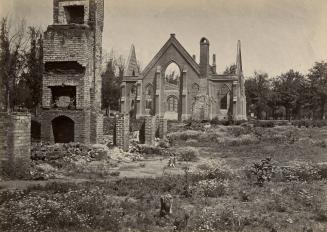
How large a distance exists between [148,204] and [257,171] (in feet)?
16.0

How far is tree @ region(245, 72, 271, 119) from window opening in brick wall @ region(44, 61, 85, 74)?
46.8 meters

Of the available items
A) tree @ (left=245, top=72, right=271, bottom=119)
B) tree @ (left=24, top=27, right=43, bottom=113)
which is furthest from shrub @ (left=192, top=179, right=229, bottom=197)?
tree @ (left=245, top=72, right=271, bottom=119)

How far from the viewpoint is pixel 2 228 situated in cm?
723

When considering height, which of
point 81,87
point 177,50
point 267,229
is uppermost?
point 177,50

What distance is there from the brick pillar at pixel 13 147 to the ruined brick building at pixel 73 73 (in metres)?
→ 7.69

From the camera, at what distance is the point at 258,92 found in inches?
2623

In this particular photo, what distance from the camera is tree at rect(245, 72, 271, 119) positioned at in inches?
2552

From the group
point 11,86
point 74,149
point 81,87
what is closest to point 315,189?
point 74,149

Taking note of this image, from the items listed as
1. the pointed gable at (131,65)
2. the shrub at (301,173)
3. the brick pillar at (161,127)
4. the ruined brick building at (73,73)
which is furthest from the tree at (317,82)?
the shrub at (301,173)

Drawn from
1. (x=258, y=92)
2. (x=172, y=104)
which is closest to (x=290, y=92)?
(x=258, y=92)

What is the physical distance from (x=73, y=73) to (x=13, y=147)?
9390 millimetres

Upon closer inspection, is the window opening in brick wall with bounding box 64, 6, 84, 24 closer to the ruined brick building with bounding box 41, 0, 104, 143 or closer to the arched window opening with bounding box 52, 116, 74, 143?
the ruined brick building with bounding box 41, 0, 104, 143

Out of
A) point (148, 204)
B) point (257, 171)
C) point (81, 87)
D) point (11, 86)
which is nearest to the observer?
point (148, 204)

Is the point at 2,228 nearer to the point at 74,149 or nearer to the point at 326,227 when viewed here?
the point at 326,227
